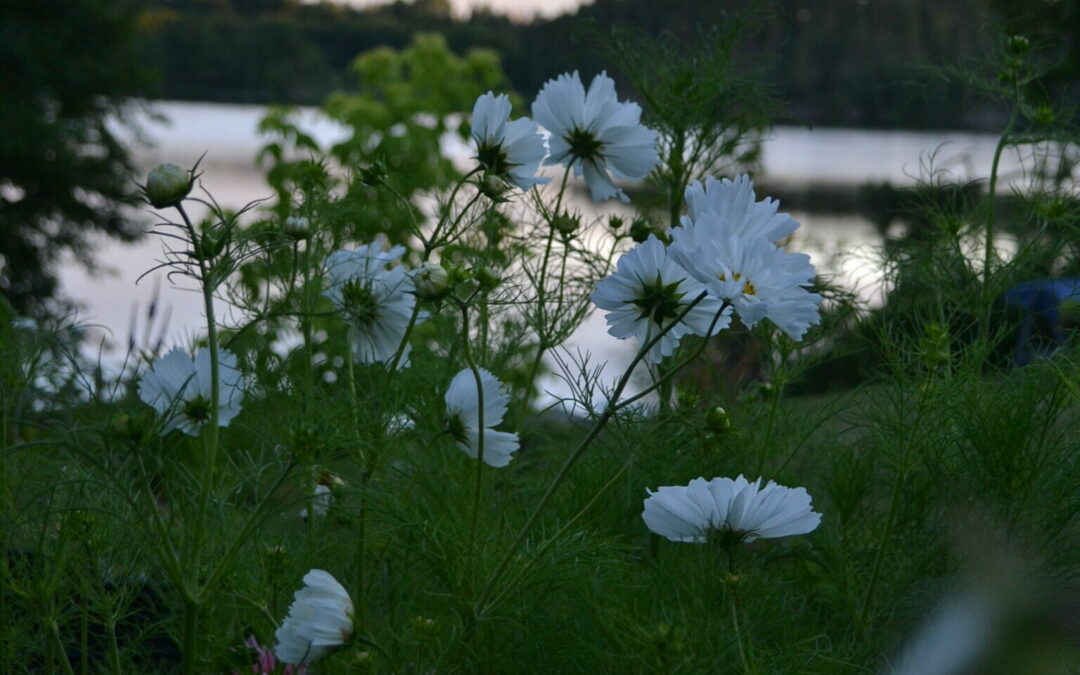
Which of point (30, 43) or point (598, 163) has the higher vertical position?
point (30, 43)

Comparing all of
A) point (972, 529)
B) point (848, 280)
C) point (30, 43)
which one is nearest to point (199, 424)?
point (972, 529)

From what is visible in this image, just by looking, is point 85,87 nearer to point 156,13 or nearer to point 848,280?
point 156,13

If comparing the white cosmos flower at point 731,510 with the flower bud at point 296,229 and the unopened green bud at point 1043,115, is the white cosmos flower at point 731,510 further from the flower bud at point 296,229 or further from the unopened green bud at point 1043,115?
the unopened green bud at point 1043,115

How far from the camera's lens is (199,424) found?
2.27 feet

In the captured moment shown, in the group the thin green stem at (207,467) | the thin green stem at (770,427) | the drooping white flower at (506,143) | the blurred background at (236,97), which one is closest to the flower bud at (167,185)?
the thin green stem at (207,467)

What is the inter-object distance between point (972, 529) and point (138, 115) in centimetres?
713

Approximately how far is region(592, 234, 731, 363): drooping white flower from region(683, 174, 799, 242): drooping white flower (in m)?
0.04

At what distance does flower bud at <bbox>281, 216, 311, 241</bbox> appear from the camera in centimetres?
75

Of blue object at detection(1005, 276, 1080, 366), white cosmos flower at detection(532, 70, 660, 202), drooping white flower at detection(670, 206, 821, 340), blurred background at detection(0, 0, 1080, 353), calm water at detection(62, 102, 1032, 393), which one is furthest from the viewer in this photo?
blurred background at detection(0, 0, 1080, 353)

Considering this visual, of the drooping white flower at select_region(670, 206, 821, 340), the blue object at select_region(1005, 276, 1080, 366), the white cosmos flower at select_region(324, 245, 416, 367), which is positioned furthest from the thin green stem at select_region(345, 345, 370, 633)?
Answer: the blue object at select_region(1005, 276, 1080, 366)

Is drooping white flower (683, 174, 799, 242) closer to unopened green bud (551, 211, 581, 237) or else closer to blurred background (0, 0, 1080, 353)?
unopened green bud (551, 211, 581, 237)

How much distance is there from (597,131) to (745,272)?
0.30 m

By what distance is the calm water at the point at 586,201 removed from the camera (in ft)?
3.89

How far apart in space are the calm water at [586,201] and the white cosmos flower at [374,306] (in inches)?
3.7
